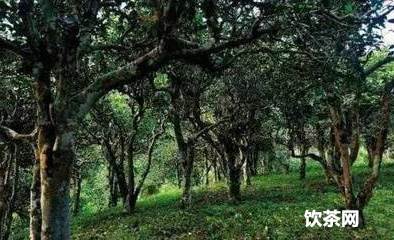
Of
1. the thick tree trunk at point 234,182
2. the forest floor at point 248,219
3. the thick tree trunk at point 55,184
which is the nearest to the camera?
the thick tree trunk at point 55,184

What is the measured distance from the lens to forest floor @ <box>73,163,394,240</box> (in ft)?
68.3

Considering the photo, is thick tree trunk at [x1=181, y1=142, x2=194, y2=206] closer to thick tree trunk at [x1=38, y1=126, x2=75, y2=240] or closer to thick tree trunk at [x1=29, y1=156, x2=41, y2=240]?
thick tree trunk at [x1=29, y1=156, x2=41, y2=240]

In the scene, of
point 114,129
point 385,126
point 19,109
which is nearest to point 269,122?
point 114,129

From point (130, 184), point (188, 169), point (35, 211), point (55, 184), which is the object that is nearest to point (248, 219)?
point (188, 169)

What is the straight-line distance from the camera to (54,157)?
9391 mm

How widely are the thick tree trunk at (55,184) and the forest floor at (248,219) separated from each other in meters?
12.3

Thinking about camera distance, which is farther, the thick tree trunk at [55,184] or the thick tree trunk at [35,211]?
the thick tree trunk at [35,211]

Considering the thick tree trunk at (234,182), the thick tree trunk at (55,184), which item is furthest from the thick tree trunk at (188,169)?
the thick tree trunk at (55,184)

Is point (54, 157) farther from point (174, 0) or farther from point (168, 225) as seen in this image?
point (168, 225)

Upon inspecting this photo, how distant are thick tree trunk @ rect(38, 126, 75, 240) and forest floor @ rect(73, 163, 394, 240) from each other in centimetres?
1230

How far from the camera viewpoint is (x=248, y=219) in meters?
23.7

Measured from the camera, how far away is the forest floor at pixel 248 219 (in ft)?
68.3

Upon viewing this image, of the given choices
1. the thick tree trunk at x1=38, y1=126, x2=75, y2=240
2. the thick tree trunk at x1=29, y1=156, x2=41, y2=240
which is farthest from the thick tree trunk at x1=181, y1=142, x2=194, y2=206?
the thick tree trunk at x1=38, y1=126, x2=75, y2=240

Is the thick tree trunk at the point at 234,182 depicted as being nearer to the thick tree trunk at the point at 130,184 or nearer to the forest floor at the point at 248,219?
the forest floor at the point at 248,219
